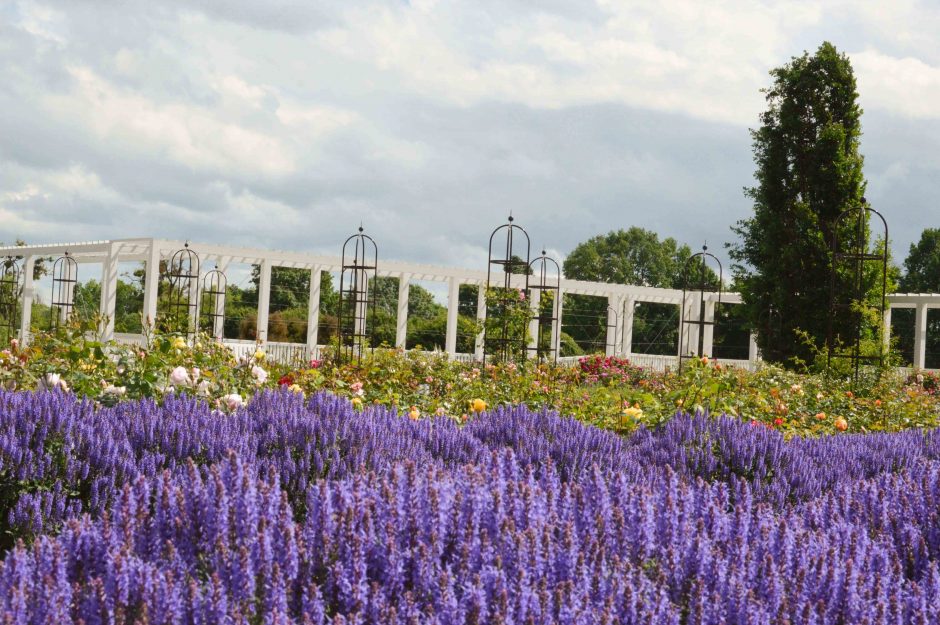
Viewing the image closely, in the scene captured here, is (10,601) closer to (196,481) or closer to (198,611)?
(198,611)

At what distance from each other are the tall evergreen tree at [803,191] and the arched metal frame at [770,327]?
27 mm

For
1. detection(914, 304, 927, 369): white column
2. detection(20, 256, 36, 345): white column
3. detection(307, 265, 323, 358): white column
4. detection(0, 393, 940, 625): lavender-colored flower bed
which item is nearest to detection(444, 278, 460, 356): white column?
detection(307, 265, 323, 358): white column

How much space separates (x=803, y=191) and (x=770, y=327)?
320cm

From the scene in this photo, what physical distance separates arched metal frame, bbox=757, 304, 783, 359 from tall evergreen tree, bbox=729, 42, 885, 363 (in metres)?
0.03

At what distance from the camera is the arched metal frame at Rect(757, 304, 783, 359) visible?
1936 cm

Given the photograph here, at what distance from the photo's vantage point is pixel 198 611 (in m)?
1.73

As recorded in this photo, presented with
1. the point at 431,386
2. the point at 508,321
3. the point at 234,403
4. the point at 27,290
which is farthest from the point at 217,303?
the point at 234,403

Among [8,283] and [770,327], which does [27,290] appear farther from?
[770,327]

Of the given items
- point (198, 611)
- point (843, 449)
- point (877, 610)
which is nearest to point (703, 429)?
point (843, 449)

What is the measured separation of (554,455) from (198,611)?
7.46 ft

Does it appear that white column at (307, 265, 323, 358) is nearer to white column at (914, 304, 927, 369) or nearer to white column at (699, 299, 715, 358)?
white column at (699, 299, 715, 358)

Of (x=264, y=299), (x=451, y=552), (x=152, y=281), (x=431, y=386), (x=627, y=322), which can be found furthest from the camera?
(x=627, y=322)

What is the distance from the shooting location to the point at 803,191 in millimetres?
20016

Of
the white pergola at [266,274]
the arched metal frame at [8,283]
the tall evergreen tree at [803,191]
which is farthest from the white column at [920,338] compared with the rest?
the arched metal frame at [8,283]
